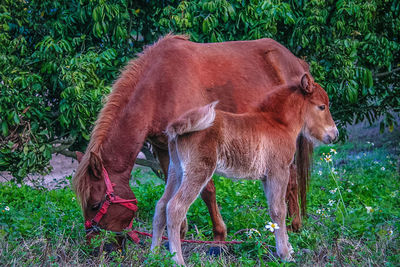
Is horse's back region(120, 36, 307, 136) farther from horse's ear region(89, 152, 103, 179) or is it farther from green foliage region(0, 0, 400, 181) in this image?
green foliage region(0, 0, 400, 181)

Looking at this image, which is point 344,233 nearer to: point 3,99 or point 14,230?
point 14,230

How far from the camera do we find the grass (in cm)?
410

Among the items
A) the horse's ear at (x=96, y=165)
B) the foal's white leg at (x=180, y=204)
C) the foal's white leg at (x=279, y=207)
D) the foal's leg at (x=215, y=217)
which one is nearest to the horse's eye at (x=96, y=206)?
the horse's ear at (x=96, y=165)

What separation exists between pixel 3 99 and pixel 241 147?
3.48m

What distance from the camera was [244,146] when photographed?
4.09 metres

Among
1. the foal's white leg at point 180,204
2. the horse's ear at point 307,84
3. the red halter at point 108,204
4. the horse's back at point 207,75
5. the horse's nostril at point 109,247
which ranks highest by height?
the horse's ear at point 307,84

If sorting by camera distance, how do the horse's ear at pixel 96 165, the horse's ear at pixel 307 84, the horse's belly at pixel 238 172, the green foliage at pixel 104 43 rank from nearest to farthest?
the horse's belly at pixel 238 172 < the horse's ear at pixel 96 165 < the horse's ear at pixel 307 84 < the green foliage at pixel 104 43

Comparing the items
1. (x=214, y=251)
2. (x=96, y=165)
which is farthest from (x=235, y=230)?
(x=96, y=165)

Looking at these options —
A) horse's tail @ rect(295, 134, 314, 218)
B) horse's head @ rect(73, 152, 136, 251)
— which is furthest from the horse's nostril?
horse's tail @ rect(295, 134, 314, 218)

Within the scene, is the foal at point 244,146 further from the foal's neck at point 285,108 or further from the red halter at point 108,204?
the red halter at point 108,204

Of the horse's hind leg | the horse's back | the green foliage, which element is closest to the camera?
the horse's back

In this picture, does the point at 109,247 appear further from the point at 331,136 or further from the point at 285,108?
the point at 331,136

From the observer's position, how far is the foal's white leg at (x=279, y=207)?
4.16 meters


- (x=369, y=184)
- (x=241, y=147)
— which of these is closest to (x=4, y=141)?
(x=241, y=147)
